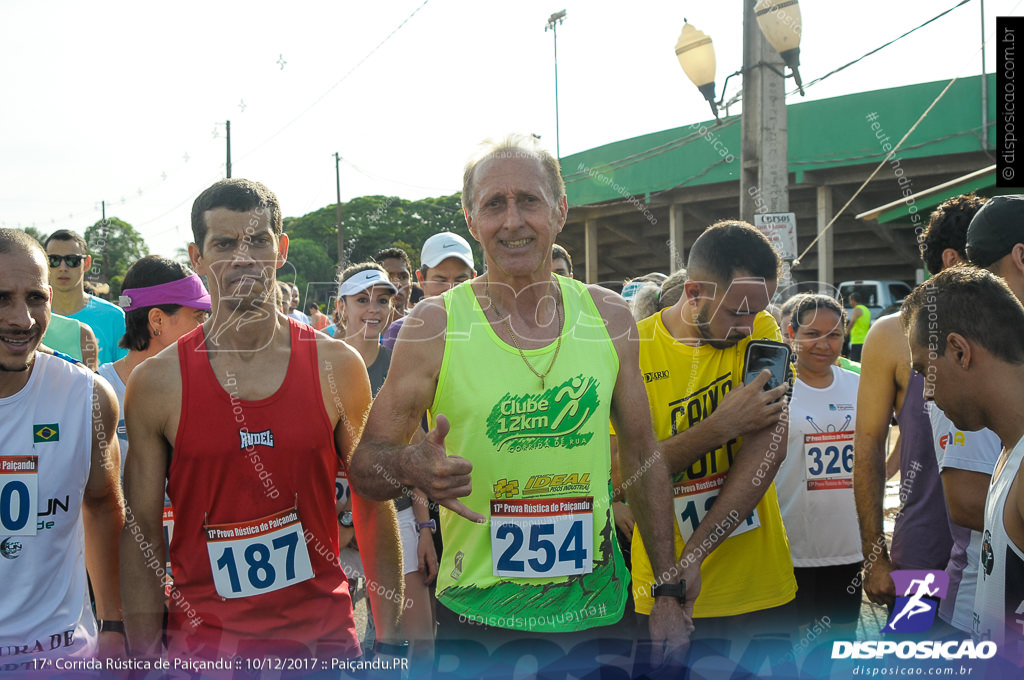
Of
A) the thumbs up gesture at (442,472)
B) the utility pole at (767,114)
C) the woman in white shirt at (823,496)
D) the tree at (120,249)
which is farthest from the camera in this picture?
the tree at (120,249)

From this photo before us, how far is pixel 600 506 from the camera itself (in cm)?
233

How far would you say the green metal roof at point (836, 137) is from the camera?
52.1 ft

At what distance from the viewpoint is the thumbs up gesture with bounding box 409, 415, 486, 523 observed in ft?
6.72

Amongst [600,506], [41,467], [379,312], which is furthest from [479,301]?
[379,312]

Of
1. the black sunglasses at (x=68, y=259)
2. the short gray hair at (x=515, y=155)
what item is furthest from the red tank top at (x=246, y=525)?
the black sunglasses at (x=68, y=259)

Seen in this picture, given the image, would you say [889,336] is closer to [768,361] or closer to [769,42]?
[768,361]

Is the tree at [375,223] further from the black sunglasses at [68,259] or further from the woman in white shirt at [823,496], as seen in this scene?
the woman in white shirt at [823,496]

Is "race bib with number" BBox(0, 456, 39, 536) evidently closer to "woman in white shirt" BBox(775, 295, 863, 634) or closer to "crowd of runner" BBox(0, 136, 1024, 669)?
"crowd of runner" BBox(0, 136, 1024, 669)

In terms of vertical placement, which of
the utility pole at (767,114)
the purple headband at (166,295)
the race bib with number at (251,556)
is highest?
→ the utility pole at (767,114)

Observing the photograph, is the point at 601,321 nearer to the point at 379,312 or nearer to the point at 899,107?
the point at 379,312

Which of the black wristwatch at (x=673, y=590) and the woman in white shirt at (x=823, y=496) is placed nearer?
the black wristwatch at (x=673, y=590)

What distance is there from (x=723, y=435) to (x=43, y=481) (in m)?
2.30

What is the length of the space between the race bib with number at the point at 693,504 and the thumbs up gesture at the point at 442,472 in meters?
1.15

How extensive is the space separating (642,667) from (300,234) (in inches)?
2661
